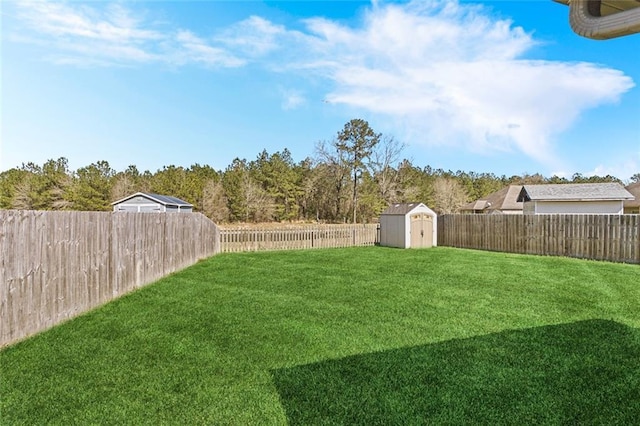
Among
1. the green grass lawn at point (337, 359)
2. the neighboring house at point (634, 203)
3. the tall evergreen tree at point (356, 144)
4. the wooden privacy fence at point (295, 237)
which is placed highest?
the tall evergreen tree at point (356, 144)

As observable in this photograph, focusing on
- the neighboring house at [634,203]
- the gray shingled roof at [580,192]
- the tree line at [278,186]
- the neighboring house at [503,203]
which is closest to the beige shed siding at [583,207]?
the gray shingled roof at [580,192]

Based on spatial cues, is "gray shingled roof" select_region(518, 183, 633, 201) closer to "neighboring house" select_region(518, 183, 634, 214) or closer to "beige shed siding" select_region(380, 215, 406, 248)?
"neighboring house" select_region(518, 183, 634, 214)

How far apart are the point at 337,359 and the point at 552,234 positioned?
11779 mm

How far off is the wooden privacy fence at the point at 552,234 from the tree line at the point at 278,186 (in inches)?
543

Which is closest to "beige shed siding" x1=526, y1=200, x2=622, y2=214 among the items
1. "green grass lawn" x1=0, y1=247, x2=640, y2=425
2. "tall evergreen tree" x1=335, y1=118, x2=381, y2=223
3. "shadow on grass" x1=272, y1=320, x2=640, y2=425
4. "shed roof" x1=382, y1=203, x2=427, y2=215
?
"shed roof" x1=382, y1=203, x2=427, y2=215

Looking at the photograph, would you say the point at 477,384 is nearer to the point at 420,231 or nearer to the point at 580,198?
the point at 420,231

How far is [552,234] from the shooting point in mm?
12180

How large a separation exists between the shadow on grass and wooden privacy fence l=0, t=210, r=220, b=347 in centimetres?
302

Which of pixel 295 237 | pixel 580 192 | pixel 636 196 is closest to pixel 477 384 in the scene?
pixel 295 237

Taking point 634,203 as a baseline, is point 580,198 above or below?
above

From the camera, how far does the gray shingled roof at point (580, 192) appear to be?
18.7 meters

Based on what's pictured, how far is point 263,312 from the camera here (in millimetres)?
5070

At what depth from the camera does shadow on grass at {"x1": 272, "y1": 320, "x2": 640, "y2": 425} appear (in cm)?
249

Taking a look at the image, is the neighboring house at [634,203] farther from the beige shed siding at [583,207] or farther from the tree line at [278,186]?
the tree line at [278,186]
